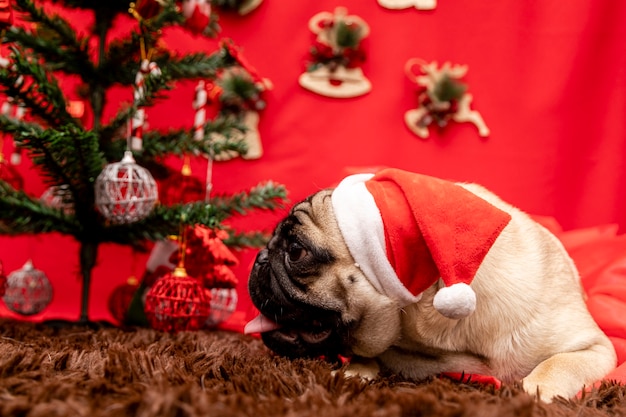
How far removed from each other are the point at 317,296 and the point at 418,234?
20 centimetres

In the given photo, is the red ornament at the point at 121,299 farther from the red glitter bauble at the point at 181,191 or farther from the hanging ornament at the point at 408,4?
the hanging ornament at the point at 408,4

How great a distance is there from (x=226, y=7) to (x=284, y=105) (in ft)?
1.27

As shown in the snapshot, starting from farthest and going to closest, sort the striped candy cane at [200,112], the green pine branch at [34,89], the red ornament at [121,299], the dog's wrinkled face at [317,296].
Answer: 1. the red ornament at [121,299]
2. the striped candy cane at [200,112]
3. the green pine branch at [34,89]
4. the dog's wrinkled face at [317,296]

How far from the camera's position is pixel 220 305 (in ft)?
5.13

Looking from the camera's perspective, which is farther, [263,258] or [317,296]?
[263,258]

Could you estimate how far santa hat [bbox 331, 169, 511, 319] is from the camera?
0.86 metres

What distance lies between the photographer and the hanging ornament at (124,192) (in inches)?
48.4

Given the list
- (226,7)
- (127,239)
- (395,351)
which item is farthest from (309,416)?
(226,7)

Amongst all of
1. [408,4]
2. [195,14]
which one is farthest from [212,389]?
[408,4]

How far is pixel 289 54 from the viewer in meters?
1.96

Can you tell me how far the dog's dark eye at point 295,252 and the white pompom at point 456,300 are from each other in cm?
26

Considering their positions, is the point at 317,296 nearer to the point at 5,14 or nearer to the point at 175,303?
the point at 175,303

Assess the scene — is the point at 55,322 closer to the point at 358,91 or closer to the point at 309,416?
the point at 309,416

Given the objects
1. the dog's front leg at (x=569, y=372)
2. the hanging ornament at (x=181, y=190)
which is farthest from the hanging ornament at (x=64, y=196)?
the dog's front leg at (x=569, y=372)
